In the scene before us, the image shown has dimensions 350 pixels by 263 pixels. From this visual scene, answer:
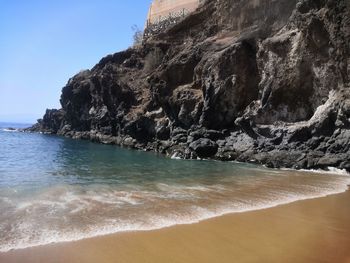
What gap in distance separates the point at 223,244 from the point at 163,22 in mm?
77920

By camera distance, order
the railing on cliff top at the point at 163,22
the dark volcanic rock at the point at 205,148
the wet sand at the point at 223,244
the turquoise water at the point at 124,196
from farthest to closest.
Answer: the railing on cliff top at the point at 163,22 < the dark volcanic rock at the point at 205,148 < the turquoise water at the point at 124,196 < the wet sand at the point at 223,244

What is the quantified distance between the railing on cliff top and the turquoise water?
57177 millimetres

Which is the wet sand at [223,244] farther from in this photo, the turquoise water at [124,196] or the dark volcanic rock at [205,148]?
the dark volcanic rock at [205,148]

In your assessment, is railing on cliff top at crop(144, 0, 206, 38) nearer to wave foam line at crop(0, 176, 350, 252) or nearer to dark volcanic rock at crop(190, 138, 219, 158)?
dark volcanic rock at crop(190, 138, 219, 158)

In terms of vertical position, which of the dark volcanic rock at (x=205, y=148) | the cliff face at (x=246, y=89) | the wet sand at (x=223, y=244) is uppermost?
the cliff face at (x=246, y=89)

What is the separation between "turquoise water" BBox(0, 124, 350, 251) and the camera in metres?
13.2

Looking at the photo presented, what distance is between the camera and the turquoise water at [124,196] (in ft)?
43.4

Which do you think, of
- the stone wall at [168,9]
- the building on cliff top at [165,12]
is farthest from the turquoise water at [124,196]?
the stone wall at [168,9]

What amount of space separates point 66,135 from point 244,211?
79846mm

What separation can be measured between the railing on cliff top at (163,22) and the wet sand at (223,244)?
71529mm

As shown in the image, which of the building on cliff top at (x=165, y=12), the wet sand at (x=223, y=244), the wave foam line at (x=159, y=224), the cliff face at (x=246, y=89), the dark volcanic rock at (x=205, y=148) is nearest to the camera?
the wet sand at (x=223, y=244)

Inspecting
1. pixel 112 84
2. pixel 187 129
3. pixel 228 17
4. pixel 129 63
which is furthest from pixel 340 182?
pixel 129 63

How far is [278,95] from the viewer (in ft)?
132

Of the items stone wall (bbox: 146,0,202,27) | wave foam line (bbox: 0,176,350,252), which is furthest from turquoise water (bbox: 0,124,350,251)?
stone wall (bbox: 146,0,202,27)
